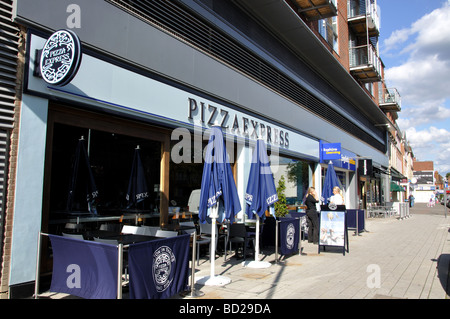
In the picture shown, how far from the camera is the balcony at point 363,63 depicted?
21.6 meters

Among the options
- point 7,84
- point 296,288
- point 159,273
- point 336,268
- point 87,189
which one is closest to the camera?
point 159,273

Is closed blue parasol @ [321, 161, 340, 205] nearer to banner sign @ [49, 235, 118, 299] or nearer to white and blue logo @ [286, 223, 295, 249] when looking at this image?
white and blue logo @ [286, 223, 295, 249]

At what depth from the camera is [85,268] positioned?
431cm

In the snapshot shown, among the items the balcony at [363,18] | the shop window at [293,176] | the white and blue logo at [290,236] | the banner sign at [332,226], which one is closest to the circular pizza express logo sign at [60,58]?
the white and blue logo at [290,236]

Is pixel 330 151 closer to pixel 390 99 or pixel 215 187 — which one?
pixel 215 187

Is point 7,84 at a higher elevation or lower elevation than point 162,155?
higher

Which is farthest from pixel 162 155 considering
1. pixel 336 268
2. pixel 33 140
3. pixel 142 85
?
pixel 336 268

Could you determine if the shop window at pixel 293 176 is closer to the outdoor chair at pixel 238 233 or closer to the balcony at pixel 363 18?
the outdoor chair at pixel 238 233

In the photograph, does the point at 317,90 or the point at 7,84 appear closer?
Result: the point at 7,84

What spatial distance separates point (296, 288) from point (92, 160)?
4623 mm

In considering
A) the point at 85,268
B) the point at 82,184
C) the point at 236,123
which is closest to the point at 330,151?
the point at 236,123

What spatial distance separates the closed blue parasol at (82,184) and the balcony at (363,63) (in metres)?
19.4

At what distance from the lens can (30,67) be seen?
545cm
